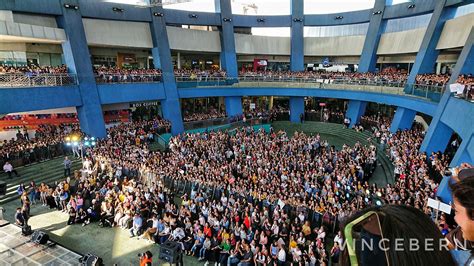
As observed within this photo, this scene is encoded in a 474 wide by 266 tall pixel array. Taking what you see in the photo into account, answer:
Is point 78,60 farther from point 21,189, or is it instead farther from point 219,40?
point 219,40

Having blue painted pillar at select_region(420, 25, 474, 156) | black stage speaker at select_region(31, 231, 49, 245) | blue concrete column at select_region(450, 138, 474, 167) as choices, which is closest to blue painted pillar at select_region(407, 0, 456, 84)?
blue painted pillar at select_region(420, 25, 474, 156)

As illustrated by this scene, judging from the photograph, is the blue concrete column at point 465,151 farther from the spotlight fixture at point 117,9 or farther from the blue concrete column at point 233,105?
the spotlight fixture at point 117,9

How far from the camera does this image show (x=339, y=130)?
3219cm

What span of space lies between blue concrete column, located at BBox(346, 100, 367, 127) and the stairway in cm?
2668

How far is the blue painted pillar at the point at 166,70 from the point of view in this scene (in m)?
30.8

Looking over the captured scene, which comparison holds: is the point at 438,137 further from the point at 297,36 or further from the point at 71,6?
the point at 71,6

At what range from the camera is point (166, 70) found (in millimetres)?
31328

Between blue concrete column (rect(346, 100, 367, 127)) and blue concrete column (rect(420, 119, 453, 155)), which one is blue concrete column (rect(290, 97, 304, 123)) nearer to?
blue concrete column (rect(346, 100, 367, 127))

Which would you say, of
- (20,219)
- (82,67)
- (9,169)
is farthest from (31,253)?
(82,67)

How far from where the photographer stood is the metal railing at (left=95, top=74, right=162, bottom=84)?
26656 mm

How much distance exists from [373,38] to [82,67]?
29753 mm

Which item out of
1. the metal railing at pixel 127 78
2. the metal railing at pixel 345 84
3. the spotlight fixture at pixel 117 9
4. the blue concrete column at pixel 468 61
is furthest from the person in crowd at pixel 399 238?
the spotlight fixture at pixel 117 9

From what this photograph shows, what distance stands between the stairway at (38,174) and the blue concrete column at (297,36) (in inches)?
1107

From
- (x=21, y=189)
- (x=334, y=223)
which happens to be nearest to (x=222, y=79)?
(x=21, y=189)
